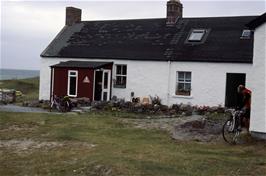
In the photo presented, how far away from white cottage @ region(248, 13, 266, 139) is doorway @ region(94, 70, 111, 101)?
15397mm

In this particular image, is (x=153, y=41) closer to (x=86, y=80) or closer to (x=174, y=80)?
(x=174, y=80)

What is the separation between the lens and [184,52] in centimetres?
2914

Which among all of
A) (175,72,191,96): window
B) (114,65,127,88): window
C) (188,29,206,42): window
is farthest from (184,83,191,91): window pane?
(114,65,127,88): window

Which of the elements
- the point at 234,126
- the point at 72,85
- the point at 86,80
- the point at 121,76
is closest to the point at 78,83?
the point at 86,80

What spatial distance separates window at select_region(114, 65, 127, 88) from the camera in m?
31.2

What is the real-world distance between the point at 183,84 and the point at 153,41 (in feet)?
14.2

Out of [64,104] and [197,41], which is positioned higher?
[197,41]

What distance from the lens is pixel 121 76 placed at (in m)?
31.3

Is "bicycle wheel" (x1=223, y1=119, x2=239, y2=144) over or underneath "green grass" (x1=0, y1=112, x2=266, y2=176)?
over

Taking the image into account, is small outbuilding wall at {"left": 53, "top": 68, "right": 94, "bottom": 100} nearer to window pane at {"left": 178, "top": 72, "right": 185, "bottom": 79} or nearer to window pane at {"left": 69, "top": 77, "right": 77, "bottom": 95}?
window pane at {"left": 69, "top": 77, "right": 77, "bottom": 95}

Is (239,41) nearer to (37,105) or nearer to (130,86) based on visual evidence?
(130,86)

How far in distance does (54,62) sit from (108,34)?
14.8ft

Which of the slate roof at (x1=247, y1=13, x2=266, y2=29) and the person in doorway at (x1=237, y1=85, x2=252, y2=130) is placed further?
the person in doorway at (x1=237, y1=85, x2=252, y2=130)

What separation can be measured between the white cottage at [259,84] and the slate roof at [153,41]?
10.4 m
